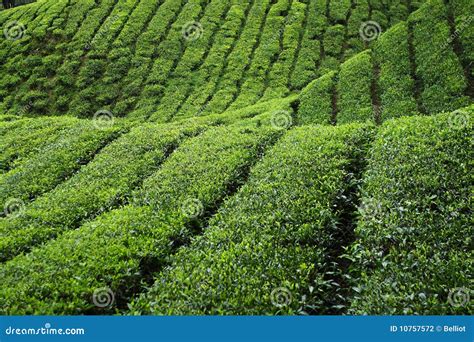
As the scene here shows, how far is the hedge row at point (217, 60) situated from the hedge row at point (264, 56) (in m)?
2.80

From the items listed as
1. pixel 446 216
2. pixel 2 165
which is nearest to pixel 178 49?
pixel 2 165

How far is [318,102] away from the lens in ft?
97.1

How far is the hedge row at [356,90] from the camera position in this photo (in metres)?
26.3

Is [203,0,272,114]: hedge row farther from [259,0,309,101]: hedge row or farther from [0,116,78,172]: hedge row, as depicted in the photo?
[0,116,78,172]: hedge row

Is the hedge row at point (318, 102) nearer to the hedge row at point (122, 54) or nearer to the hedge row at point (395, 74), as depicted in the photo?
the hedge row at point (395, 74)

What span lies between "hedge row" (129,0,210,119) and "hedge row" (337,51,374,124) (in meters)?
18.0

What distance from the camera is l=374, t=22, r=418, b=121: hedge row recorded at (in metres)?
25.0

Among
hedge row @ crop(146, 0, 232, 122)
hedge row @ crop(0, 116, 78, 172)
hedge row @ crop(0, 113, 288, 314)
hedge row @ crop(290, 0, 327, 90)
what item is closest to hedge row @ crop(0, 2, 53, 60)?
hedge row @ crop(146, 0, 232, 122)

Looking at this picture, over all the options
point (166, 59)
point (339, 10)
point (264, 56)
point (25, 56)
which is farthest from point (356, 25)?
point (25, 56)

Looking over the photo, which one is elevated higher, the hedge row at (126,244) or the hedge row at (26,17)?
the hedge row at (26,17)

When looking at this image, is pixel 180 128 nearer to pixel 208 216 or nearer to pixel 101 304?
pixel 208 216

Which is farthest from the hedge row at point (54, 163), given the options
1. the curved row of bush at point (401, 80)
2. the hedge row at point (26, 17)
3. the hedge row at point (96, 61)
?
the hedge row at point (26, 17)

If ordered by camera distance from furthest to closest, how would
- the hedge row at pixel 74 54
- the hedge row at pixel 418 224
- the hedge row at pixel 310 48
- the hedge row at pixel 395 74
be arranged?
the hedge row at pixel 74 54 < the hedge row at pixel 310 48 < the hedge row at pixel 395 74 < the hedge row at pixel 418 224

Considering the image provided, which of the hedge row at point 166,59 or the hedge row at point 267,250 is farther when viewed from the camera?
the hedge row at point 166,59
